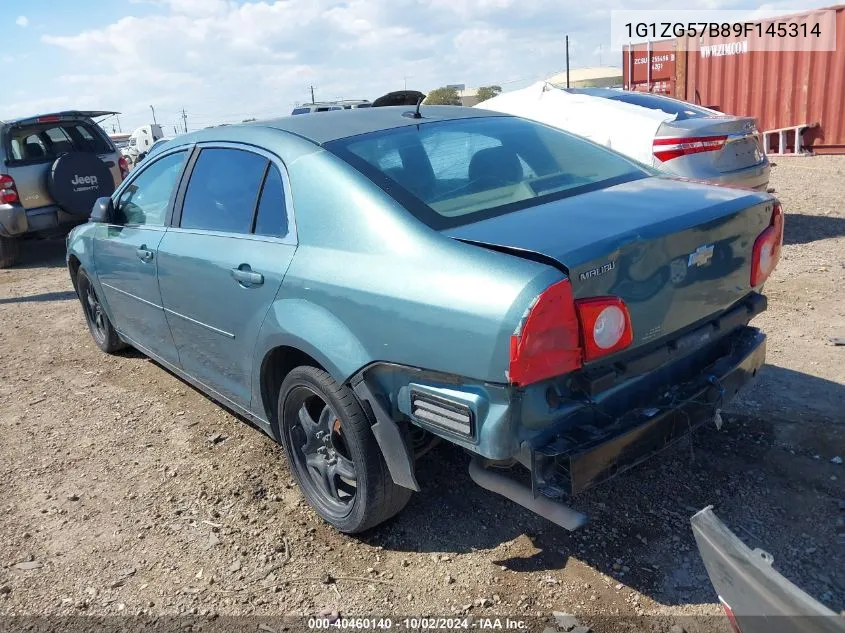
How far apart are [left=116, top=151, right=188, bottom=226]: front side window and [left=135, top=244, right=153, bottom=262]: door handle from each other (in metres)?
0.15

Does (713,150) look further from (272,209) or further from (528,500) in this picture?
(528,500)

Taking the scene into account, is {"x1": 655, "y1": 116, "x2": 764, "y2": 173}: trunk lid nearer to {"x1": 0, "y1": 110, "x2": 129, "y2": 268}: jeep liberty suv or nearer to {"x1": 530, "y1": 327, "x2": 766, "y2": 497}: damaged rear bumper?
{"x1": 530, "y1": 327, "x2": 766, "y2": 497}: damaged rear bumper

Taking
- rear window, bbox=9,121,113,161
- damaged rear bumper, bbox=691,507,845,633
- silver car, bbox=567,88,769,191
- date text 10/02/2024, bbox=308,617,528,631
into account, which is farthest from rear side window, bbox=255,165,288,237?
rear window, bbox=9,121,113,161

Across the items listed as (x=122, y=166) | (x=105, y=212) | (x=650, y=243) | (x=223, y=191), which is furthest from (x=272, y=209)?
(x=122, y=166)

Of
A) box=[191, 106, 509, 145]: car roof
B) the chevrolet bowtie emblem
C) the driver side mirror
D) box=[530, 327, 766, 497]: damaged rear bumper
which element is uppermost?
box=[191, 106, 509, 145]: car roof

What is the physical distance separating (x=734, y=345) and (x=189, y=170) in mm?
2819

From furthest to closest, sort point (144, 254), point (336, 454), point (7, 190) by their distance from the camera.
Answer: point (7, 190) < point (144, 254) < point (336, 454)

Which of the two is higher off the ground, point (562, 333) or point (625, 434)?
point (562, 333)

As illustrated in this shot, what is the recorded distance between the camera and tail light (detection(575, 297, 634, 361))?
2.09 metres

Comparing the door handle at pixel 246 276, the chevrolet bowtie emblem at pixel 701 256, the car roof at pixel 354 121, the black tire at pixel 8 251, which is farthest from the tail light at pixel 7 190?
the chevrolet bowtie emblem at pixel 701 256

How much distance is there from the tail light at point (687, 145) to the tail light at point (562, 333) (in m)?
4.40

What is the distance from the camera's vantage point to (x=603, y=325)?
2.12 m

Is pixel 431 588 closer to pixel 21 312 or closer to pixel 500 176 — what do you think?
pixel 500 176

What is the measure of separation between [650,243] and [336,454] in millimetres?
1520
